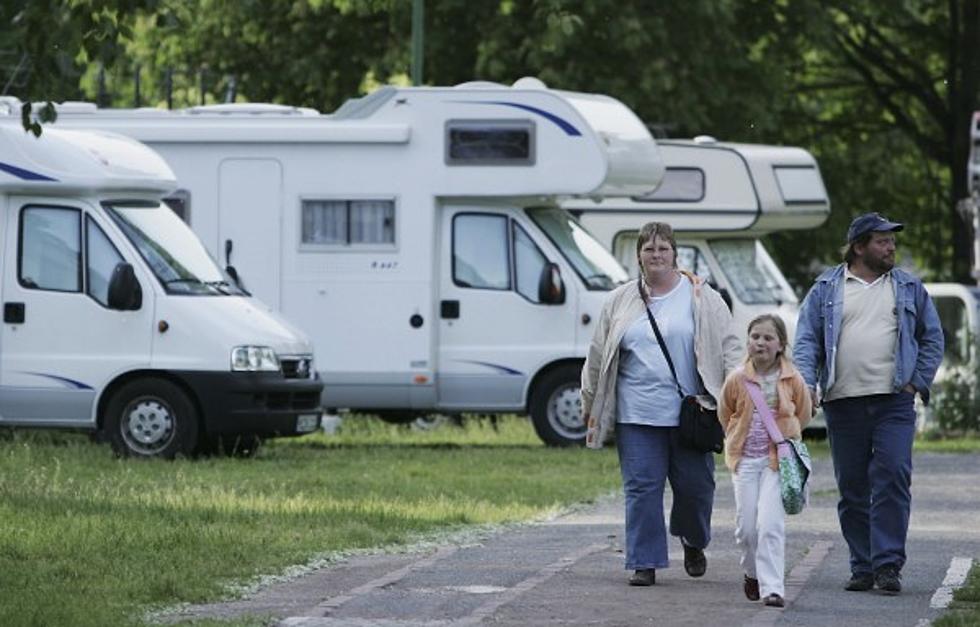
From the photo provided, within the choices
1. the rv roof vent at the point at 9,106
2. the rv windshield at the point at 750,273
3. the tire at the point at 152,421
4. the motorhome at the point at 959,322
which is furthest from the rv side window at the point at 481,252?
the motorhome at the point at 959,322

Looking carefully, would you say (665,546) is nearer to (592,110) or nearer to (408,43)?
(592,110)

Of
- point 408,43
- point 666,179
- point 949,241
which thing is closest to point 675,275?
point 666,179

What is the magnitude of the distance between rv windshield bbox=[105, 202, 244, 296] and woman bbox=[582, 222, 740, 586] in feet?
29.4

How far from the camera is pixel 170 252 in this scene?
21.2 m

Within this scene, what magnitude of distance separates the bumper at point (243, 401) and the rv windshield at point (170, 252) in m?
0.69

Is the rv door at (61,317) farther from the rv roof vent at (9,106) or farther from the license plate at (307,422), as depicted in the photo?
the license plate at (307,422)

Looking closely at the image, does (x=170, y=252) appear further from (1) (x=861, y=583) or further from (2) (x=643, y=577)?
(1) (x=861, y=583)

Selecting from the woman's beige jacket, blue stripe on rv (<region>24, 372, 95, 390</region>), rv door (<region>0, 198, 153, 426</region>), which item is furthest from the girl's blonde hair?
blue stripe on rv (<region>24, 372, 95, 390</region>)

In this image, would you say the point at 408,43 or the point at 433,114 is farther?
the point at 408,43

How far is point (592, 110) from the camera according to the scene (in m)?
23.9

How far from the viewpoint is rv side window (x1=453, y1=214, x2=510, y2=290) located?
23.8 m

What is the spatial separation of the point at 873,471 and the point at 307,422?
30.9 ft

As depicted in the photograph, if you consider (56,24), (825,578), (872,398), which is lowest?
(825,578)

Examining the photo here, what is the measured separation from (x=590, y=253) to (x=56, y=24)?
1170 centimetres
